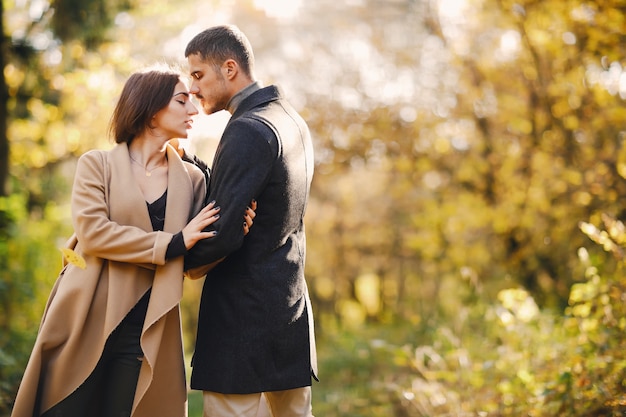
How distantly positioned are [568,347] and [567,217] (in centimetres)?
296

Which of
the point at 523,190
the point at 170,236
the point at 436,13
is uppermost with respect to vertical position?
the point at 170,236

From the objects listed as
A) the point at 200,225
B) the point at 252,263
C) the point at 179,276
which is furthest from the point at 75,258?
the point at 252,263

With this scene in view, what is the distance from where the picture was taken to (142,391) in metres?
2.99

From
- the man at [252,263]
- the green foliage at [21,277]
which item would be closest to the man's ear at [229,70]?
the man at [252,263]

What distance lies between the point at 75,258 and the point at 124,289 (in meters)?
0.25

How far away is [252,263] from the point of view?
3.04 metres

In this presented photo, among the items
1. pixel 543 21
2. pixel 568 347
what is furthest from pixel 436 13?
pixel 568 347

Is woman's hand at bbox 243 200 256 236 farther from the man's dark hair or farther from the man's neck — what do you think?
the man's dark hair

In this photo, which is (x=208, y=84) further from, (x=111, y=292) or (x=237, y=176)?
(x=111, y=292)

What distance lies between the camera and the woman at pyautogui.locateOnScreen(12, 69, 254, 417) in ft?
9.84

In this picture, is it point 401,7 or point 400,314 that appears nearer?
point 401,7

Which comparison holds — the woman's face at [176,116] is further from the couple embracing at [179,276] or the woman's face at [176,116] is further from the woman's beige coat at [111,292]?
the woman's beige coat at [111,292]

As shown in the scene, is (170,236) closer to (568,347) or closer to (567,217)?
(568,347)

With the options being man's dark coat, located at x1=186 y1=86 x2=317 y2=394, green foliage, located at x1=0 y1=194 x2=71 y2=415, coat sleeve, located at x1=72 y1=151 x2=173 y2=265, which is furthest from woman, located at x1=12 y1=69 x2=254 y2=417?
green foliage, located at x1=0 y1=194 x2=71 y2=415
